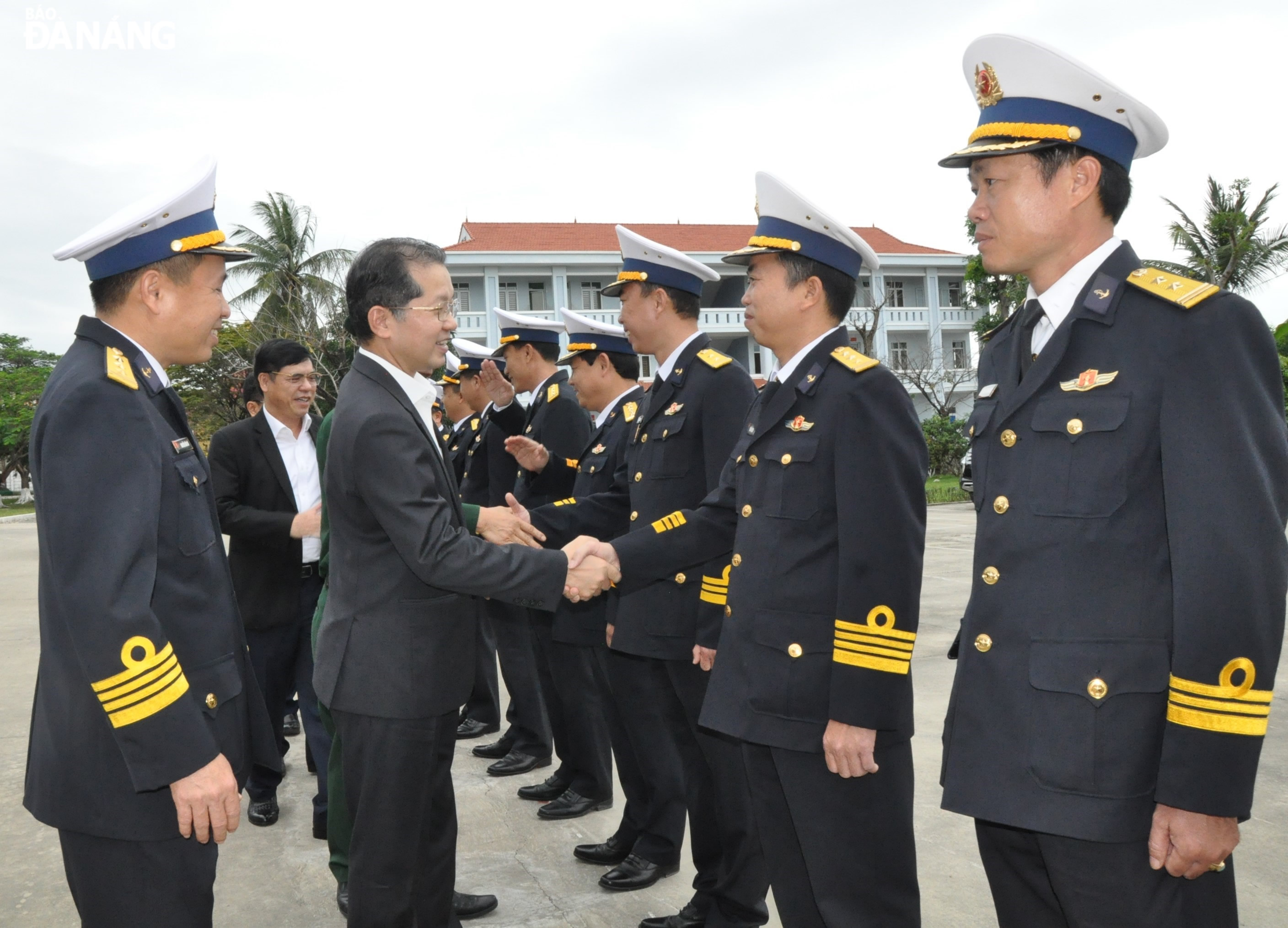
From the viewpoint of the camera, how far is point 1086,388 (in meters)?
1.69

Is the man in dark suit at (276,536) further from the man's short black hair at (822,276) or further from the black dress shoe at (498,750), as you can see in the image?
the man's short black hair at (822,276)

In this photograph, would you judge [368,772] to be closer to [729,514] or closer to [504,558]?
[504,558]

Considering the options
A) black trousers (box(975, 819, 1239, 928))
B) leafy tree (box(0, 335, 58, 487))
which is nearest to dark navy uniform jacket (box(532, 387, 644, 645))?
black trousers (box(975, 819, 1239, 928))

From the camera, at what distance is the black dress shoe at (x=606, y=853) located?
364 centimetres

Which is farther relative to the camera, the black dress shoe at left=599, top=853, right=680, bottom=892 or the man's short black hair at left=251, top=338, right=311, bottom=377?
the man's short black hair at left=251, top=338, right=311, bottom=377

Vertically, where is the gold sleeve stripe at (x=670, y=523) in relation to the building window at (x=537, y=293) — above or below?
below

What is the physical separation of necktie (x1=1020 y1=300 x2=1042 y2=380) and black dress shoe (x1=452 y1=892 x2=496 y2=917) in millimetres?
2443

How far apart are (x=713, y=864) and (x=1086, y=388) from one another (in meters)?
2.19

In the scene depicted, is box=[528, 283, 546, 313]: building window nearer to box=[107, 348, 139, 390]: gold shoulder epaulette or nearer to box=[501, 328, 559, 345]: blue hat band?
box=[501, 328, 559, 345]: blue hat band

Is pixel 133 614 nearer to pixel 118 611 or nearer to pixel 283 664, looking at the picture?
pixel 118 611

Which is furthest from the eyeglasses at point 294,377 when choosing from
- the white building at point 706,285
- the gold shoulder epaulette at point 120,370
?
the white building at point 706,285

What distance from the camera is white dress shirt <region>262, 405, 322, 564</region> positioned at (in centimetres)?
449

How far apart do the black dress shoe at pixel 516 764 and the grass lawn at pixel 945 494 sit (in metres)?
15.4

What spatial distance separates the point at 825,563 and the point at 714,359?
117 cm
